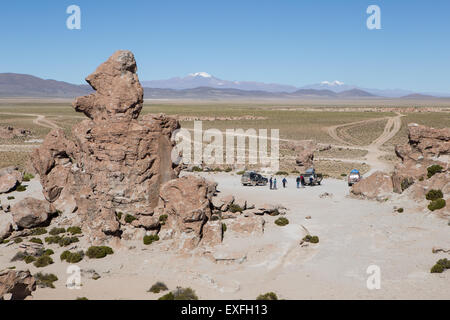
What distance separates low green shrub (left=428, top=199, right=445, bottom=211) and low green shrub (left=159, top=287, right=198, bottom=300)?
2252 centimetres

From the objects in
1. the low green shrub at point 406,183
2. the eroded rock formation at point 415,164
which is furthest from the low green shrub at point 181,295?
the low green shrub at point 406,183

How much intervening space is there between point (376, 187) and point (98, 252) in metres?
28.8

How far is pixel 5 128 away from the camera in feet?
339

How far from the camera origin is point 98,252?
29.0 meters

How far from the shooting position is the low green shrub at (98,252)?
2892 cm

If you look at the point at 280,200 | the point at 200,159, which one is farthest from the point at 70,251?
the point at 200,159

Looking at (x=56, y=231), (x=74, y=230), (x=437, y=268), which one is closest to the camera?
(x=437, y=268)

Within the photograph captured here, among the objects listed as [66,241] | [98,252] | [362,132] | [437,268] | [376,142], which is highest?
[362,132]

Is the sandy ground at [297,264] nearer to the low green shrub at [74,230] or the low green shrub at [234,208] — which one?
the low green shrub at [74,230]

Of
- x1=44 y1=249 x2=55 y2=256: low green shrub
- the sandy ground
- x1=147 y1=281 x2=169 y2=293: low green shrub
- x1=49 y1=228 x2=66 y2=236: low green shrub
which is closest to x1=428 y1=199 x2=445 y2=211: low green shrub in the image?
the sandy ground

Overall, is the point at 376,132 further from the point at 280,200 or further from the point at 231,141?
the point at 280,200

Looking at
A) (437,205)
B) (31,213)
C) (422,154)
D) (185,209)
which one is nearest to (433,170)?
(422,154)

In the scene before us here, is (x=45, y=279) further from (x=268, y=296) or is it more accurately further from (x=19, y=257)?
(x=268, y=296)

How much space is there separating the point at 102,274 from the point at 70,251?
516 cm
